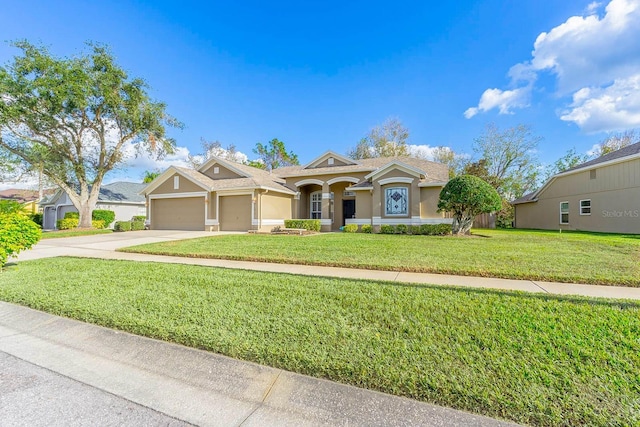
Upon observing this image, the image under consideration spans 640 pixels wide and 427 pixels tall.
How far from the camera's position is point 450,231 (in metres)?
13.7

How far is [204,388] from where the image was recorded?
2.49 metres

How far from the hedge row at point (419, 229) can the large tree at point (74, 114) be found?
20644mm

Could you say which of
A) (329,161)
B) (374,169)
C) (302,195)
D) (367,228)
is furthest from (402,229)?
(302,195)

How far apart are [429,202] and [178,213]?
1635 cm

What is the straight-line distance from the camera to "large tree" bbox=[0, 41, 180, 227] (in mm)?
18141

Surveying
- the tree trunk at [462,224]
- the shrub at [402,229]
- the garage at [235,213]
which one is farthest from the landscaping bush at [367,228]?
the garage at [235,213]

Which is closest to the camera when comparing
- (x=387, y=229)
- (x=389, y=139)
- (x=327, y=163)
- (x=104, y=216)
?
(x=387, y=229)

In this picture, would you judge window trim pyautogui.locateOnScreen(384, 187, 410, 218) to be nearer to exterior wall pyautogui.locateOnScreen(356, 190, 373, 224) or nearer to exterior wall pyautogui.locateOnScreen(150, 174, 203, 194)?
exterior wall pyautogui.locateOnScreen(356, 190, 373, 224)

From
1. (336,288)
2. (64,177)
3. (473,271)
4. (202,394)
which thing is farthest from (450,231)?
(64,177)

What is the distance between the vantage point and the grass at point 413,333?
2242mm

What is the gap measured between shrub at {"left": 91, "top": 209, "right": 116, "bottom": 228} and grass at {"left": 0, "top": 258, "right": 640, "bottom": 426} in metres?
22.2

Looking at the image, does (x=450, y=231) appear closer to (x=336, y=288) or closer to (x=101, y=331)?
(x=336, y=288)

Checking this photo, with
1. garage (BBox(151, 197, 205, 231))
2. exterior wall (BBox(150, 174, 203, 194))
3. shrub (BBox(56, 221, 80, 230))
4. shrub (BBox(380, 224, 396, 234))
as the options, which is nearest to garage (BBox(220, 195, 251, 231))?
garage (BBox(151, 197, 205, 231))

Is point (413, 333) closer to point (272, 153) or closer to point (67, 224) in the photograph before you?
point (67, 224)
